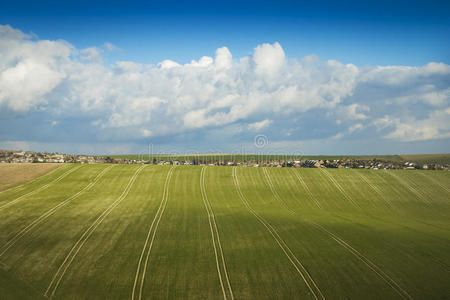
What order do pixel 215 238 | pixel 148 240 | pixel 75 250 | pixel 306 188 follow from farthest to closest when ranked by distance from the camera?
pixel 306 188 < pixel 215 238 < pixel 148 240 < pixel 75 250

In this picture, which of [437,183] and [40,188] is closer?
[40,188]

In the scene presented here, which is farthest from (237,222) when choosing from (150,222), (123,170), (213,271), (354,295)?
(123,170)

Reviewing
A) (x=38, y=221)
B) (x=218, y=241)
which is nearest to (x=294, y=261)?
(x=218, y=241)

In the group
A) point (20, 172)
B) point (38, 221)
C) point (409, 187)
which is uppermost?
point (20, 172)

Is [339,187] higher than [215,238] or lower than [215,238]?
higher

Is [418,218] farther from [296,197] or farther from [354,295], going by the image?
[354,295]

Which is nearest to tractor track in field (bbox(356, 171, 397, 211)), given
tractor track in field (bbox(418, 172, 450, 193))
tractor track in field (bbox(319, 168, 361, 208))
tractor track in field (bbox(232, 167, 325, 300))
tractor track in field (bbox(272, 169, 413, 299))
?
tractor track in field (bbox(319, 168, 361, 208))

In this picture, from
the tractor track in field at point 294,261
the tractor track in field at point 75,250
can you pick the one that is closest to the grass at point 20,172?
the tractor track in field at point 75,250

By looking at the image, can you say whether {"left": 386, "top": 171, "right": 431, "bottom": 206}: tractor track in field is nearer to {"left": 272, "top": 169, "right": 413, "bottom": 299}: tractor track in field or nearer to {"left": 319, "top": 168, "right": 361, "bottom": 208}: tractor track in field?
{"left": 319, "top": 168, "right": 361, "bottom": 208}: tractor track in field

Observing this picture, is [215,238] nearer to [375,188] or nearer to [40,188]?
[40,188]
